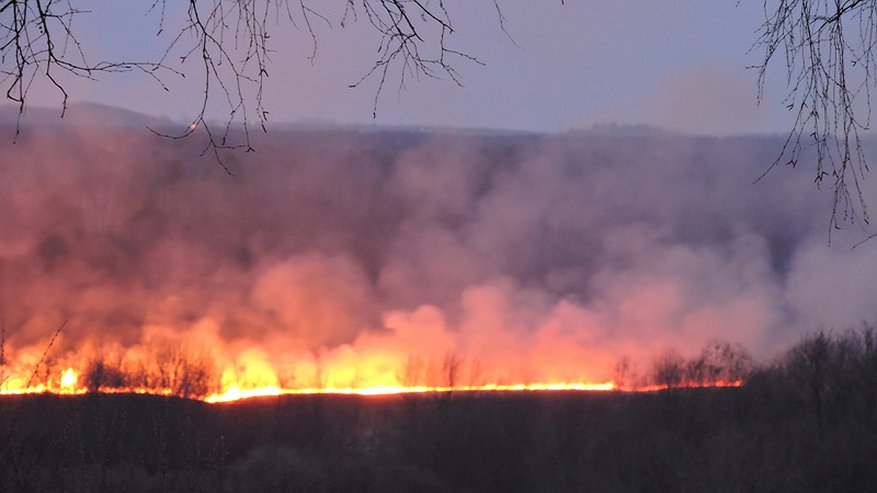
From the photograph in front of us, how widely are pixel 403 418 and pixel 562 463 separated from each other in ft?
16.8

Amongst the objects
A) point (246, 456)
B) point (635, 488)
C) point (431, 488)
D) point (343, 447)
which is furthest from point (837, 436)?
point (246, 456)

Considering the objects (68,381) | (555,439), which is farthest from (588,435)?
(68,381)

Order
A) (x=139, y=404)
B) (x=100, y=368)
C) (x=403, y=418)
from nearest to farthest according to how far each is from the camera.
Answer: (x=139, y=404) < (x=100, y=368) < (x=403, y=418)

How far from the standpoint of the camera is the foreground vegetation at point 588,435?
24359 millimetres

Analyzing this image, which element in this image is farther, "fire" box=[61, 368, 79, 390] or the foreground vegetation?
the foreground vegetation

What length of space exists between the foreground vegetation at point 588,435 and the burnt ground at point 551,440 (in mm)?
42

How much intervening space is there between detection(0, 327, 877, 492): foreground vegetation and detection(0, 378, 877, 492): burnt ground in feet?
0.14

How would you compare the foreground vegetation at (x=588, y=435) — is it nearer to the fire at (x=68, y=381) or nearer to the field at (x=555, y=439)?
the field at (x=555, y=439)

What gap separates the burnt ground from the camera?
2420 cm

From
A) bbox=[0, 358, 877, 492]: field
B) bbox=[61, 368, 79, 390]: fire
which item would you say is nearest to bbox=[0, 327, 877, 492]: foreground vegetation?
bbox=[0, 358, 877, 492]: field

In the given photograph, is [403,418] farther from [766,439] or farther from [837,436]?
[837,436]

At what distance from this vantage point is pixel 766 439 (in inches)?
1017

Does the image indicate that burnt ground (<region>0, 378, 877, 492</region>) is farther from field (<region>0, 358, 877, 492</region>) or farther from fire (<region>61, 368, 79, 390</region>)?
fire (<region>61, 368, 79, 390</region>)

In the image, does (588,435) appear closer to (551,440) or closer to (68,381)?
Answer: (551,440)
